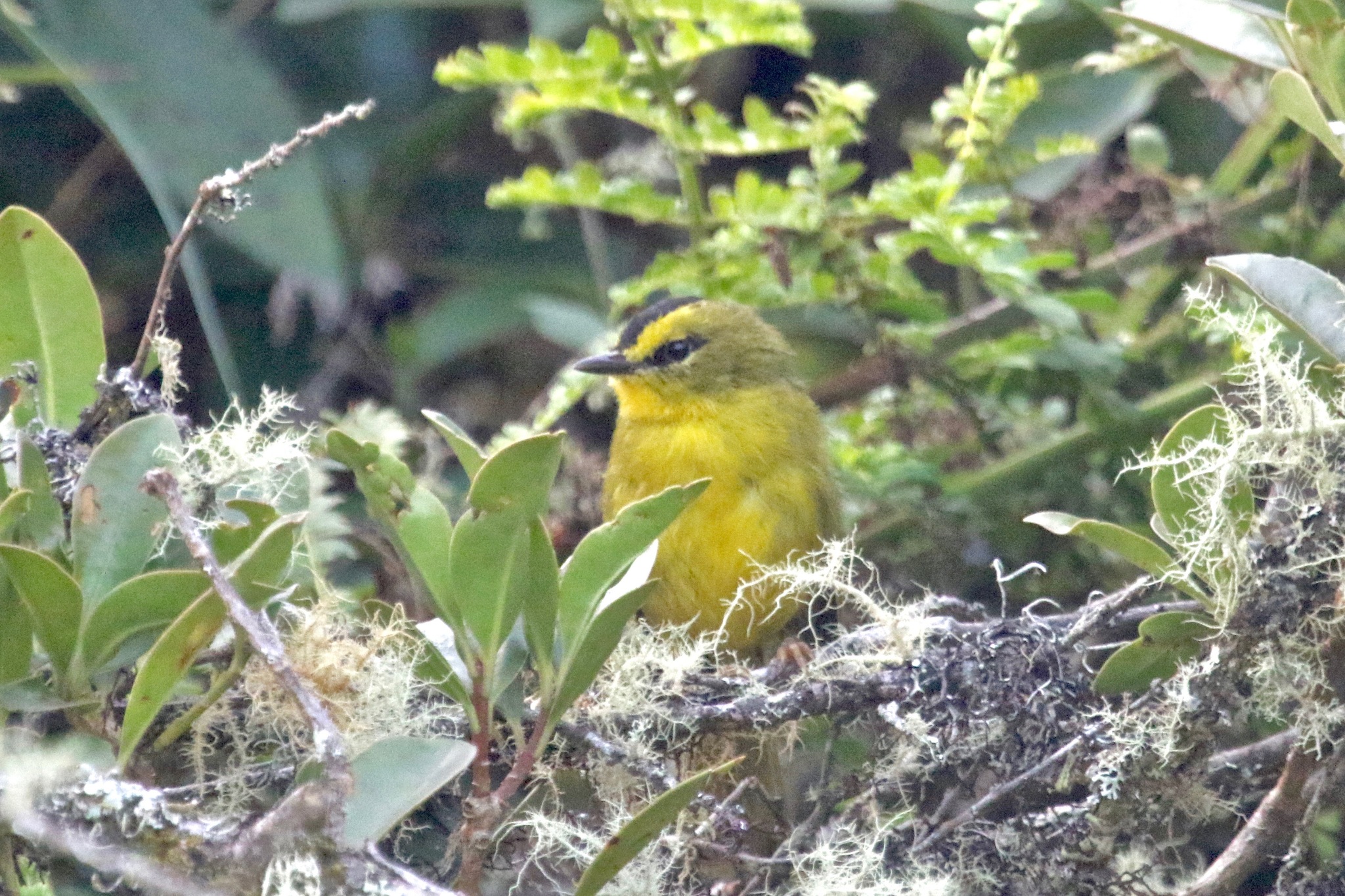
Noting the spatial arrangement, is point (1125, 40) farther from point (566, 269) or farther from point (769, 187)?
point (566, 269)

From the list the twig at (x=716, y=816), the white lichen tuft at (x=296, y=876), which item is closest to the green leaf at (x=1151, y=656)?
the twig at (x=716, y=816)

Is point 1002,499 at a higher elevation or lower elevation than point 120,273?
lower

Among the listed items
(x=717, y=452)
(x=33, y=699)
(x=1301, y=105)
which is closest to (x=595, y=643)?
(x=33, y=699)

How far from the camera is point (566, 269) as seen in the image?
11.5ft

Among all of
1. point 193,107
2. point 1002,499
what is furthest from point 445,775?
point 193,107

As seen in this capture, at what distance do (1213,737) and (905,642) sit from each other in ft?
1.15

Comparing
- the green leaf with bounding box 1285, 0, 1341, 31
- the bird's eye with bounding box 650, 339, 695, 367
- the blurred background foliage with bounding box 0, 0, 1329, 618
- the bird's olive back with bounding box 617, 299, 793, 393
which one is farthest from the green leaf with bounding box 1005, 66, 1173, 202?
the green leaf with bounding box 1285, 0, 1341, 31

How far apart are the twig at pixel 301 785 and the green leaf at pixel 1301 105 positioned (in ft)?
4.00

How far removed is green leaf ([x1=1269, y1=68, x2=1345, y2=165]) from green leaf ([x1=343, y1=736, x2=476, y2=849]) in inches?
44.6

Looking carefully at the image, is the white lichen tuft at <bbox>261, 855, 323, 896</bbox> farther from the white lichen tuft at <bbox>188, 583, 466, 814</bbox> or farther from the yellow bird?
the yellow bird

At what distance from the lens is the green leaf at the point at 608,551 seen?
1.49 meters

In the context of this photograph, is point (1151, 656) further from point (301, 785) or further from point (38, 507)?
point (38, 507)

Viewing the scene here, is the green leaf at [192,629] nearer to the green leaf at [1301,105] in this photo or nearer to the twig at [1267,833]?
the twig at [1267,833]

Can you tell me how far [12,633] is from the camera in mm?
1449
